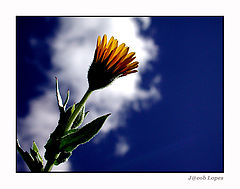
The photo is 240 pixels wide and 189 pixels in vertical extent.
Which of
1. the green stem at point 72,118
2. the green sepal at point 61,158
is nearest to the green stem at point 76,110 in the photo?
the green stem at point 72,118

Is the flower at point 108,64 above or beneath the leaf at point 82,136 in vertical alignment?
above

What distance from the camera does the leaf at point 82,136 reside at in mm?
916

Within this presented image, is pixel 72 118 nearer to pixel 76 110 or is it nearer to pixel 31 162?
pixel 76 110

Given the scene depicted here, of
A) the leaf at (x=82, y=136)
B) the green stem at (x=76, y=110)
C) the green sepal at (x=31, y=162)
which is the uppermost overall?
the green stem at (x=76, y=110)

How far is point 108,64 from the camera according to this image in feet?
3.59

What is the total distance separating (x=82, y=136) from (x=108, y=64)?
37cm

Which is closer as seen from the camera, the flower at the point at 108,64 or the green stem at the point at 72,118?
the green stem at the point at 72,118

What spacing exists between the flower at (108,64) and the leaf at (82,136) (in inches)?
9.5

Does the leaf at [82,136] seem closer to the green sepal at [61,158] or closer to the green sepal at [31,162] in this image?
the green sepal at [61,158]

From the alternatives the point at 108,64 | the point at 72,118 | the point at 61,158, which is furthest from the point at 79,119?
the point at 108,64

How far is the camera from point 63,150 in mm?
939

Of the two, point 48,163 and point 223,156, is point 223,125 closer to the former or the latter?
point 223,156
